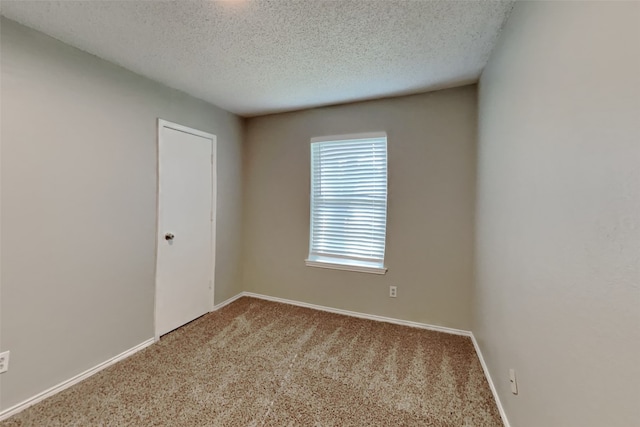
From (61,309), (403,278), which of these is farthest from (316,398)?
(61,309)

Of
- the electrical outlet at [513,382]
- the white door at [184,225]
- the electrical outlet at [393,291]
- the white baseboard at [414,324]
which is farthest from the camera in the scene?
the electrical outlet at [393,291]

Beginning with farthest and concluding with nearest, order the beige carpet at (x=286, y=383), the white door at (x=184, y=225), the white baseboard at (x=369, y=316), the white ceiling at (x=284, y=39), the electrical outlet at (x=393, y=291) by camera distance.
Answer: the electrical outlet at (x=393, y=291) → the white baseboard at (x=369, y=316) → the white door at (x=184, y=225) → the beige carpet at (x=286, y=383) → the white ceiling at (x=284, y=39)

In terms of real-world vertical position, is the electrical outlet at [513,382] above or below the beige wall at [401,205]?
below

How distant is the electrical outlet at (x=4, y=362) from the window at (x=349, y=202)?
2.42m

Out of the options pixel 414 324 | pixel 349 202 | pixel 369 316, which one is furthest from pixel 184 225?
pixel 414 324

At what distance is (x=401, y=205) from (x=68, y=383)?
3079 mm

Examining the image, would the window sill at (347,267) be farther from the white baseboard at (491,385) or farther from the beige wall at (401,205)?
the white baseboard at (491,385)

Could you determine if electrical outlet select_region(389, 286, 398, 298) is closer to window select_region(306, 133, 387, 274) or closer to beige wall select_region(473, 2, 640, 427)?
window select_region(306, 133, 387, 274)

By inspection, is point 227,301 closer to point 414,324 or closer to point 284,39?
point 414,324

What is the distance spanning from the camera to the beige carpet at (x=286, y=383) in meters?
1.58

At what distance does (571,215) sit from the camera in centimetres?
91

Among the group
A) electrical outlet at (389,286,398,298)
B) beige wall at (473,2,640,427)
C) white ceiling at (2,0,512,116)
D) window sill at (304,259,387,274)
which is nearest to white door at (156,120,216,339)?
white ceiling at (2,0,512,116)

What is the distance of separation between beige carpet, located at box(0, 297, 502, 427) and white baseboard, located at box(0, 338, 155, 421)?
0.16 ft

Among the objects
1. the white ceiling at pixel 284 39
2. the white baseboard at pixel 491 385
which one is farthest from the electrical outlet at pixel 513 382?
the white ceiling at pixel 284 39
